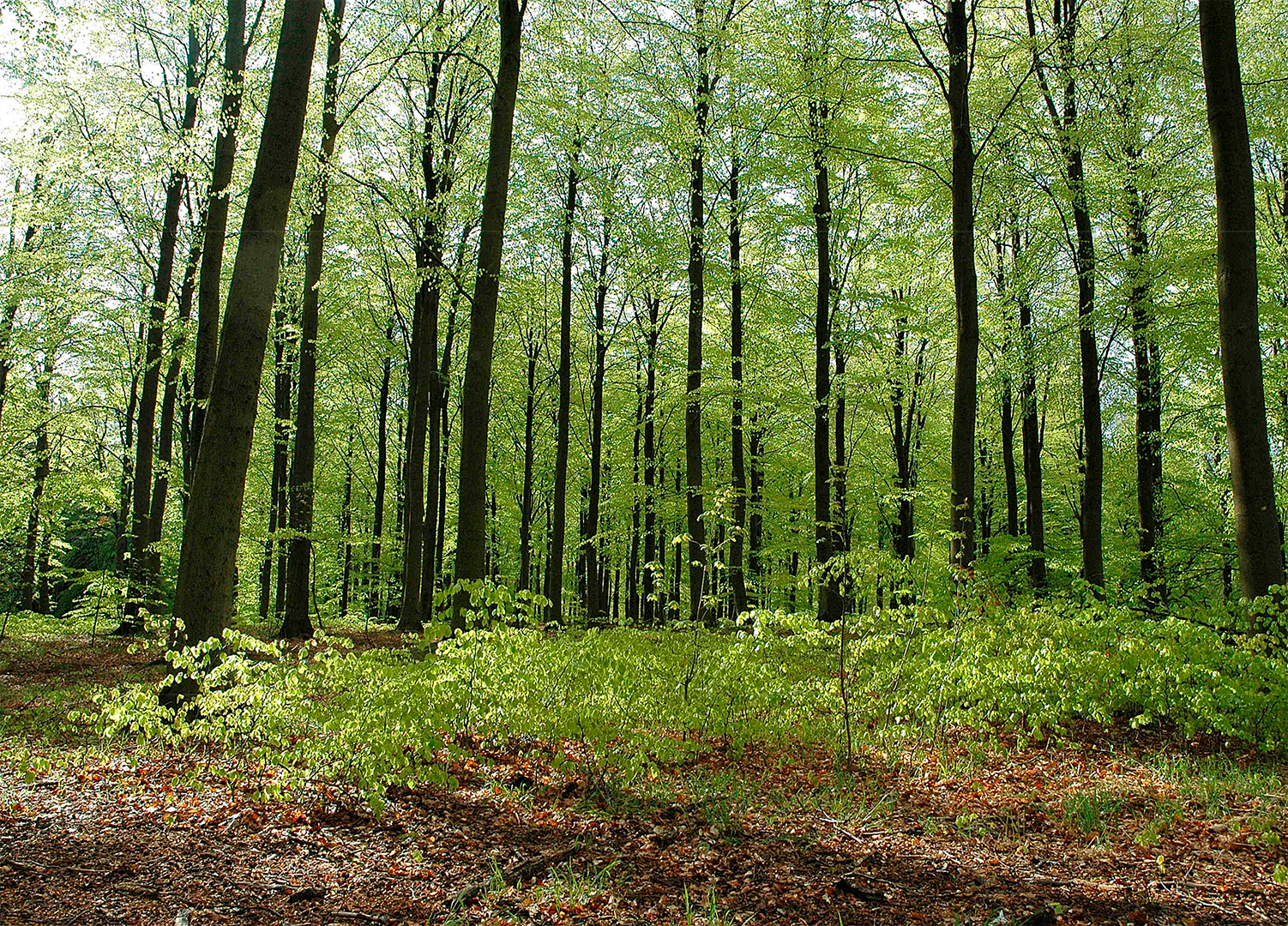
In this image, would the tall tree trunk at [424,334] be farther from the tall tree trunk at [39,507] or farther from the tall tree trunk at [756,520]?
the tall tree trunk at [756,520]

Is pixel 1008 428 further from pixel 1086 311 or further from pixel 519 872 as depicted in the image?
pixel 519 872

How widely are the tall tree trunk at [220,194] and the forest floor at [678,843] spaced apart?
198 inches

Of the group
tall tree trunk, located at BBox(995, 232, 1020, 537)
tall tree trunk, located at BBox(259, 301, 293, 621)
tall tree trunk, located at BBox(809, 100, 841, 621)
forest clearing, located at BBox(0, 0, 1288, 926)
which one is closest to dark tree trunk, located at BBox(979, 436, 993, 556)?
forest clearing, located at BBox(0, 0, 1288, 926)

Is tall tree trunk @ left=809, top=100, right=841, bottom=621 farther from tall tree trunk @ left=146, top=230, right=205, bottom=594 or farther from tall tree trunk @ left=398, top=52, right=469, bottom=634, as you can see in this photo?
tall tree trunk @ left=146, top=230, right=205, bottom=594

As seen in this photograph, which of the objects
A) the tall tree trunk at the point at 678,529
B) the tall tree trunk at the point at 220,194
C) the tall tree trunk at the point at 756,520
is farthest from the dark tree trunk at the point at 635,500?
the tall tree trunk at the point at 220,194

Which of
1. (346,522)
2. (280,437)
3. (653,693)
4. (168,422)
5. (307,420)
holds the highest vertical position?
(280,437)

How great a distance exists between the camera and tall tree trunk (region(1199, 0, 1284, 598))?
5988 mm

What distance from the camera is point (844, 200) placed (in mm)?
17859

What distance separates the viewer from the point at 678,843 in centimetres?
374

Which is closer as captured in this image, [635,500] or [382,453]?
[635,500]

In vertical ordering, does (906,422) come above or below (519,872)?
above

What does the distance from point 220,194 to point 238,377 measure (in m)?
4.28

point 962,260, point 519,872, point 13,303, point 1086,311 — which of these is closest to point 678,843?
point 519,872

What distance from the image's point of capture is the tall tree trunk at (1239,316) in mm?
5988
